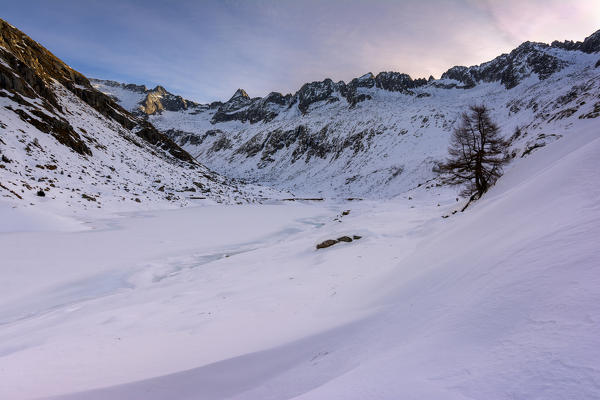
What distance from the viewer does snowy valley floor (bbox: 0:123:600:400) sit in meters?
1.26

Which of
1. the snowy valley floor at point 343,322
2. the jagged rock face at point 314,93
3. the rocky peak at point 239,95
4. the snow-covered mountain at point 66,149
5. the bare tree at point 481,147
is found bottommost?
the snowy valley floor at point 343,322

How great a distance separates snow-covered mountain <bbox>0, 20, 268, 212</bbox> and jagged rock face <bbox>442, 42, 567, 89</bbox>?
8727 centimetres

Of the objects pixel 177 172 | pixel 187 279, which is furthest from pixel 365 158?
pixel 187 279

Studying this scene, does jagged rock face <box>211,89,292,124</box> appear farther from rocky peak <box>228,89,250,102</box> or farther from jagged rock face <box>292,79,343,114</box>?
jagged rock face <box>292,79,343,114</box>

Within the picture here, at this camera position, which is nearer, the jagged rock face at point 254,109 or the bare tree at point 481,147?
the bare tree at point 481,147

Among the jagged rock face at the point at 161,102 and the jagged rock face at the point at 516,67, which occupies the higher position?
the jagged rock face at the point at 161,102

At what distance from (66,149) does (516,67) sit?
10782 centimetres

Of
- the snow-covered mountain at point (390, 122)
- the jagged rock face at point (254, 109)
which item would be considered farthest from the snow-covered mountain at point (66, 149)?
the jagged rock face at point (254, 109)

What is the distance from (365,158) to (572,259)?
214ft

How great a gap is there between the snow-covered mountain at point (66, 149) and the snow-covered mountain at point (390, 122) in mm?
32543

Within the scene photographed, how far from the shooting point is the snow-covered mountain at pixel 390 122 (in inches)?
1725

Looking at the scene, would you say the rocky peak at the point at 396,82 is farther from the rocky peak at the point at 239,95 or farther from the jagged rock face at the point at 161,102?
the jagged rock face at the point at 161,102

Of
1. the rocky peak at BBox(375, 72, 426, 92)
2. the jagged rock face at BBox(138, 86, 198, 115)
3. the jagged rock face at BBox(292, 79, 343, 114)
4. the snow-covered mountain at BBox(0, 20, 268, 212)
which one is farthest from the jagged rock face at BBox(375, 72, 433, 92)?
the jagged rock face at BBox(138, 86, 198, 115)

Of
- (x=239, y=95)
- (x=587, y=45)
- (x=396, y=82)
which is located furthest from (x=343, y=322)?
(x=239, y=95)
